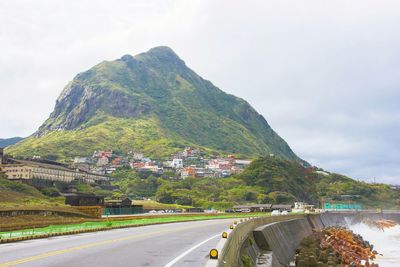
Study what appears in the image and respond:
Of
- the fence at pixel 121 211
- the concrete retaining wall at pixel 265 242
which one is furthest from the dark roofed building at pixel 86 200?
the concrete retaining wall at pixel 265 242

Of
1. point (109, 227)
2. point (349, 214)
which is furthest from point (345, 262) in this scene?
point (349, 214)

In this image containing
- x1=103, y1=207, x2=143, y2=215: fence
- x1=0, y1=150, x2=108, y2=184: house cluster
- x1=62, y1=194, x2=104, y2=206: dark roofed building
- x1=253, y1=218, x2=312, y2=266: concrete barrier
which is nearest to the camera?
x1=253, y1=218, x2=312, y2=266: concrete barrier

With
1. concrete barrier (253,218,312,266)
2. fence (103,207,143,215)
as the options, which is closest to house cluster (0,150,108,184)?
fence (103,207,143,215)

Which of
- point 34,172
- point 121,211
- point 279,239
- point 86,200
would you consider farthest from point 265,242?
point 34,172

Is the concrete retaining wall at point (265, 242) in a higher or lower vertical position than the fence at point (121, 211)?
lower

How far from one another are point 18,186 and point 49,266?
126792 millimetres

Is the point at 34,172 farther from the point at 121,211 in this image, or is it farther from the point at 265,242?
the point at 265,242

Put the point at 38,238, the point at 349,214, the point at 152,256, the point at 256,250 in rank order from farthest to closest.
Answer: the point at 349,214, the point at 256,250, the point at 38,238, the point at 152,256

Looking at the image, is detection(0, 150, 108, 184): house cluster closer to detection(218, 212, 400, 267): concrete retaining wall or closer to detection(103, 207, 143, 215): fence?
detection(103, 207, 143, 215): fence

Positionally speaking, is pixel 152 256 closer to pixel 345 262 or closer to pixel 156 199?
pixel 345 262

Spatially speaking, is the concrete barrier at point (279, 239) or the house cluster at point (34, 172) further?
the house cluster at point (34, 172)

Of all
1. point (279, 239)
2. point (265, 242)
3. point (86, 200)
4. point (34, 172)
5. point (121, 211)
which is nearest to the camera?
point (265, 242)

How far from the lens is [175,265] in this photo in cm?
1527

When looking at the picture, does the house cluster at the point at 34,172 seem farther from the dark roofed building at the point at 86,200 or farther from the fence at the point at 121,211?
the fence at the point at 121,211
